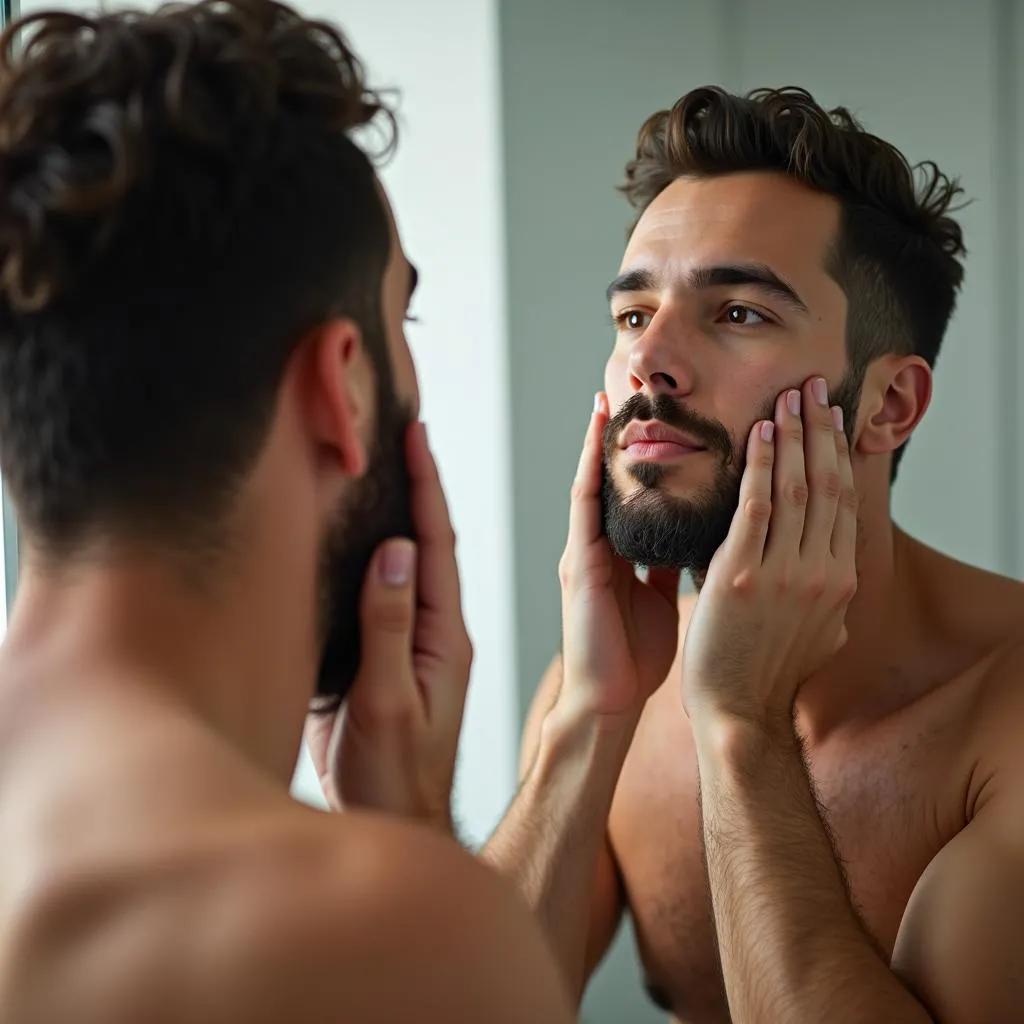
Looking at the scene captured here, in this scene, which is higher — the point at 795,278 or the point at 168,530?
the point at 795,278

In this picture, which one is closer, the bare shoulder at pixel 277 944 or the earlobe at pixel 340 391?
the bare shoulder at pixel 277 944

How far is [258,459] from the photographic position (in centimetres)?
72

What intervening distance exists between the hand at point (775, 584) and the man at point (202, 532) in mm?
485

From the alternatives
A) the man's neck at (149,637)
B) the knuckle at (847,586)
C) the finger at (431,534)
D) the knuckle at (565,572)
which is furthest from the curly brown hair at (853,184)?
the man's neck at (149,637)

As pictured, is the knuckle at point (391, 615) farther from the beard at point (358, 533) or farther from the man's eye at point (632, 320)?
the man's eye at point (632, 320)

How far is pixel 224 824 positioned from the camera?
60 cm

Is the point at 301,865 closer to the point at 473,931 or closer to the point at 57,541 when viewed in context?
the point at 473,931

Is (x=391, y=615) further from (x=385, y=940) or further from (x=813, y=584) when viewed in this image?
(x=813, y=584)

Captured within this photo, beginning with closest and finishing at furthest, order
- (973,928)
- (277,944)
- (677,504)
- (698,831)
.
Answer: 1. (277,944)
2. (973,928)
3. (677,504)
4. (698,831)

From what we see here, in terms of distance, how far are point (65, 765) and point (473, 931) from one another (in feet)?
0.69

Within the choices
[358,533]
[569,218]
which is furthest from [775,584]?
[569,218]

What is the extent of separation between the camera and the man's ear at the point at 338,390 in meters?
0.74

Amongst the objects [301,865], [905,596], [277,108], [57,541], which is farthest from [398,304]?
[905,596]

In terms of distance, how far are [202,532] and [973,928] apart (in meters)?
0.71
